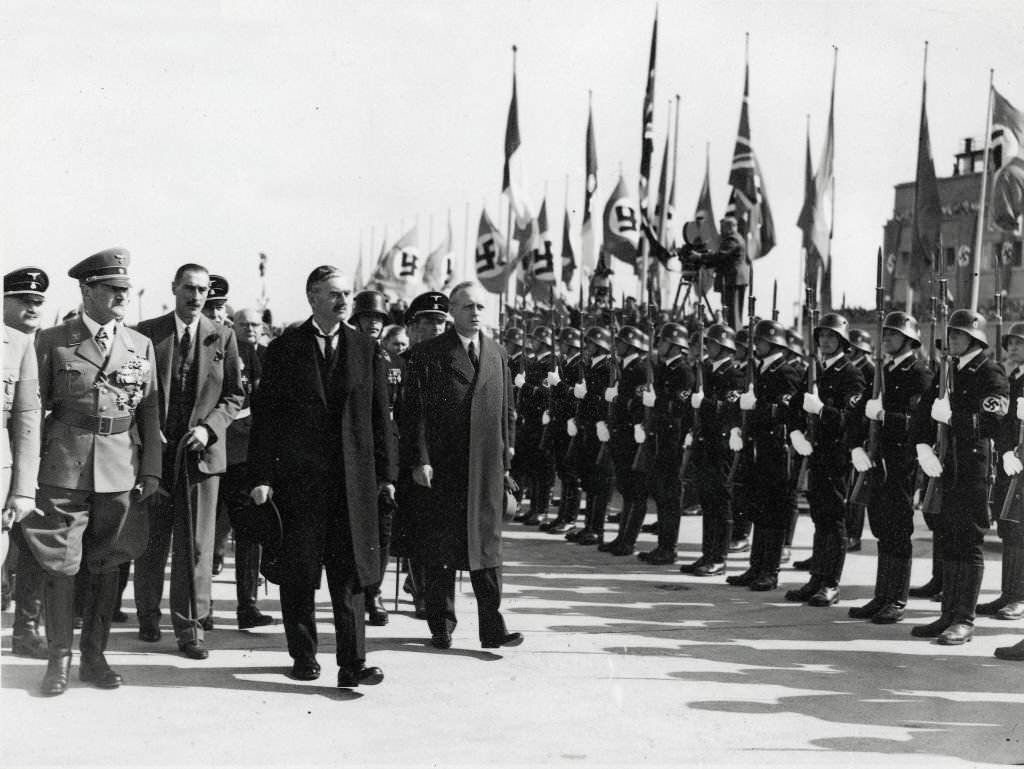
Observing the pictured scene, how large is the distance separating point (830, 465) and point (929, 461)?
122 cm

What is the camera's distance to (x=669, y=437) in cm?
936

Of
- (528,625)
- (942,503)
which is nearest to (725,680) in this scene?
(528,625)

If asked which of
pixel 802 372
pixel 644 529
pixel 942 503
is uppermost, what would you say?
pixel 802 372

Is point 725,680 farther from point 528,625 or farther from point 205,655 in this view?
point 205,655

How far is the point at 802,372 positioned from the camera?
880cm

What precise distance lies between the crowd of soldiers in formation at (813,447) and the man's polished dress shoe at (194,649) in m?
4.19

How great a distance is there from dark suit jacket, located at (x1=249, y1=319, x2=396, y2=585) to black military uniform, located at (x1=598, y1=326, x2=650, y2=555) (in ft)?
14.7

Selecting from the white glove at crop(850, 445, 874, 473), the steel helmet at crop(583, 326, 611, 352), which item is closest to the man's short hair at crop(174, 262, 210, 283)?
the white glove at crop(850, 445, 874, 473)

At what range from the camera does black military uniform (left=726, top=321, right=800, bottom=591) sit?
8.25 meters

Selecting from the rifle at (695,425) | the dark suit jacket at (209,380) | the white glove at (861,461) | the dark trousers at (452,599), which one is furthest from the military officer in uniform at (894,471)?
the dark suit jacket at (209,380)

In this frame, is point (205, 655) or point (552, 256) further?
point (552, 256)

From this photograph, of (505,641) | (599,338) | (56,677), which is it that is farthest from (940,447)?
(56,677)

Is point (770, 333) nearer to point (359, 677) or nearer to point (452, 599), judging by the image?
point (452, 599)

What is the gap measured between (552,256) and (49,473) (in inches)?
630
